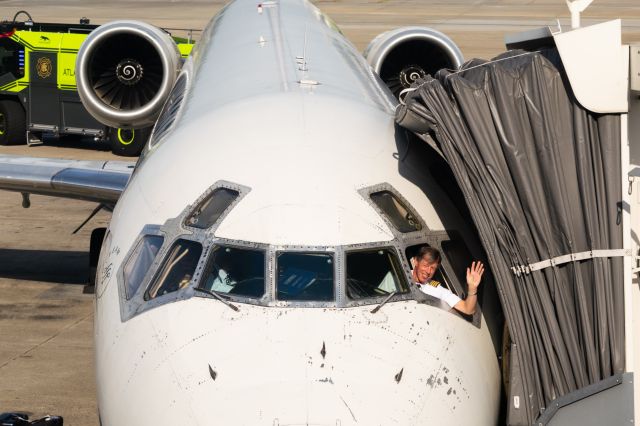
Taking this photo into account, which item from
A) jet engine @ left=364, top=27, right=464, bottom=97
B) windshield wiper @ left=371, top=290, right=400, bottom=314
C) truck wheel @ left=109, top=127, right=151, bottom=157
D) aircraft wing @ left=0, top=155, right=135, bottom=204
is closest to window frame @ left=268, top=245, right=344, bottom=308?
windshield wiper @ left=371, top=290, right=400, bottom=314

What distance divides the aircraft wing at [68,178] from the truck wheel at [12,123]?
1418 cm

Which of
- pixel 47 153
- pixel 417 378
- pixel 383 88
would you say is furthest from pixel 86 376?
pixel 47 153

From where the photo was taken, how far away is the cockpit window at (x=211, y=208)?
26.8 feet

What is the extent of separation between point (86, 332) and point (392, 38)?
5.68 meters

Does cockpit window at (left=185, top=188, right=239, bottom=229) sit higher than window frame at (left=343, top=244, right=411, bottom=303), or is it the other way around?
cockpit window at (left=185, top=188, right=239, bottom=229)

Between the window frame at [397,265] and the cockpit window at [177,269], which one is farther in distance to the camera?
the cockpit window at [177,269]

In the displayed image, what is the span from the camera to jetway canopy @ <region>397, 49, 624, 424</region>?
812cm

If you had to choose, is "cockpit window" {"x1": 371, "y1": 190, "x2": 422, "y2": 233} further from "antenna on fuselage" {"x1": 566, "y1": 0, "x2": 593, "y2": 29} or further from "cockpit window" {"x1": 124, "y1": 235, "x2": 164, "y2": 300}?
"antenna on fuselage" {"x1": 566, "y1": 0, "x2": 593, "y2": 29}

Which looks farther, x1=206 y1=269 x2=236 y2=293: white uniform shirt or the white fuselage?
x1=206 y1=269 x2=236 y2=293: white uniform shirt

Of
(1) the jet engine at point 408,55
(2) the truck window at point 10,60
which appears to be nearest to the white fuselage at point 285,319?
(1) the jet engine at point 408,55

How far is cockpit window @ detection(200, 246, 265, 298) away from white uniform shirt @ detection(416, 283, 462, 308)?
111cm

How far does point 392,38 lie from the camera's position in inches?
646

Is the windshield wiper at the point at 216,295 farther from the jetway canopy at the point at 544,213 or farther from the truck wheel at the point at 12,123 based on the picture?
the truck wheel at the point at 12,123

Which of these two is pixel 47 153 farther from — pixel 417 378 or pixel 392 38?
pixel 417 378
